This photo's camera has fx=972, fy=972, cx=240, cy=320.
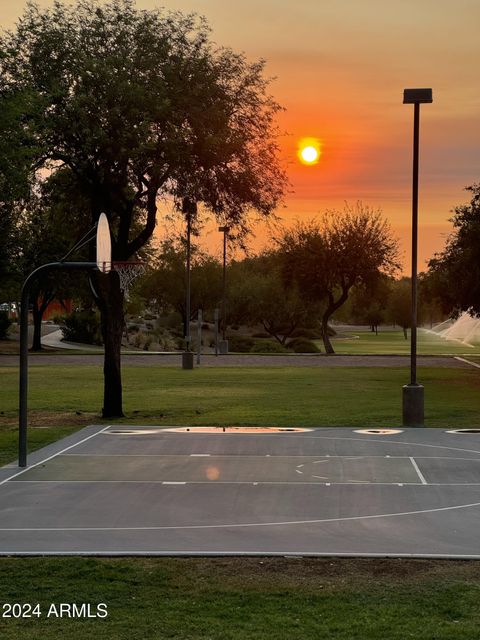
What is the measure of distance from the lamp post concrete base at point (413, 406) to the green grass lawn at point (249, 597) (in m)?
13.2

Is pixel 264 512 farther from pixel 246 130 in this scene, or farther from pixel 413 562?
pixel 246 130

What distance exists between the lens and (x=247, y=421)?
25.1 metres

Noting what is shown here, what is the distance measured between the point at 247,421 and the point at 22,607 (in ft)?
53.6

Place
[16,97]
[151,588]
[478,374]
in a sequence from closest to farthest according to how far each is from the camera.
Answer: [151,588] → [16,97] → [478,374]

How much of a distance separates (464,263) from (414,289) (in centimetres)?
2218

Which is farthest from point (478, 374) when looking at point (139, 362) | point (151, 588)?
point (151, 588)

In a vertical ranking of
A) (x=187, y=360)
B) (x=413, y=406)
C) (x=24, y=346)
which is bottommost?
(x=187, y=360)

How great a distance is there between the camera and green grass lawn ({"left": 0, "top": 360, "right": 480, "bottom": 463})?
25125 millimetres

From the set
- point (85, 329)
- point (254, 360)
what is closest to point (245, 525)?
point (254, 360)

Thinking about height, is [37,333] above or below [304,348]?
above

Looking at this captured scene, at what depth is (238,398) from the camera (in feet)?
106

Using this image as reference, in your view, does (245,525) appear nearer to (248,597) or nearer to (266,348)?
(248,597)

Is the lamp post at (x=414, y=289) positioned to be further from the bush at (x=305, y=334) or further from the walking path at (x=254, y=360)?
the bush at (x=305, y=334)

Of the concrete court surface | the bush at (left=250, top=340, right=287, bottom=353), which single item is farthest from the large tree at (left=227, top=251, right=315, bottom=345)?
the concrete court surface
